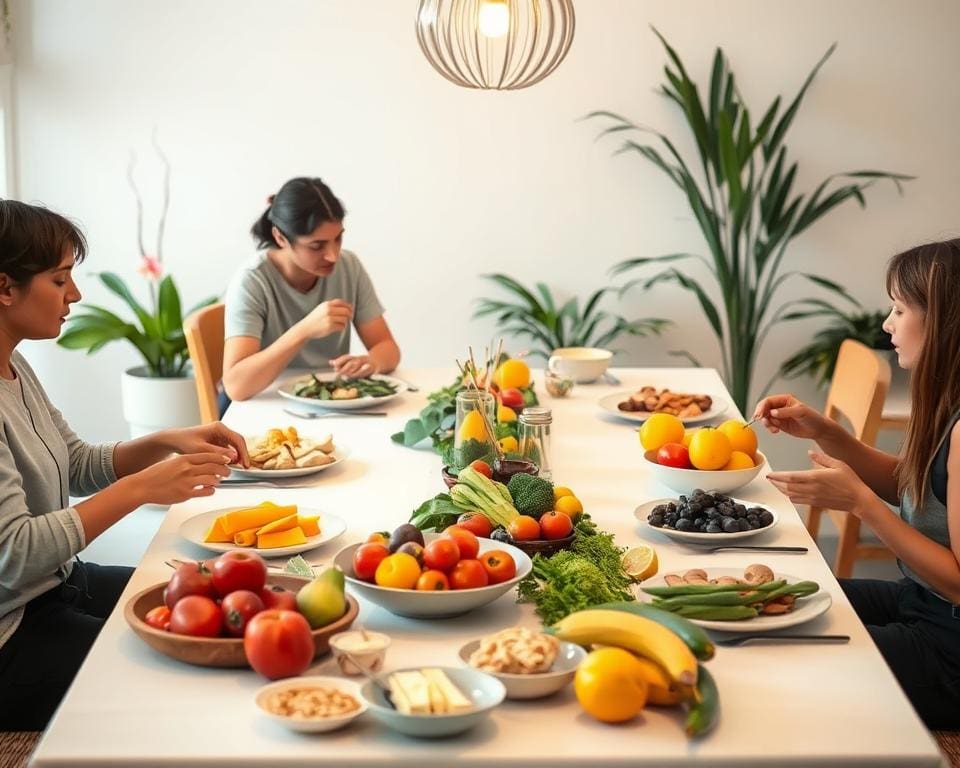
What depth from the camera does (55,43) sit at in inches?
170

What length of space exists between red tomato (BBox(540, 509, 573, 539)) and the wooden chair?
133 centimetres

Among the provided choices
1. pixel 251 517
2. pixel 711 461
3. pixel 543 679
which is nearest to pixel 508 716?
pixel 543 679

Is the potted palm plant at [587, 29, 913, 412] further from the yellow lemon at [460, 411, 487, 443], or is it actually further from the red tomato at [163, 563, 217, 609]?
the red tomato at [163, 563, 217, 609]

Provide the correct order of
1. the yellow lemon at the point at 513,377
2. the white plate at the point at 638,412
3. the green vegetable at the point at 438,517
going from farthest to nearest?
the yellow lemon at the point at 513,377 → the white plate at the point at 638,412 → the green vegetable at the point at 438,517

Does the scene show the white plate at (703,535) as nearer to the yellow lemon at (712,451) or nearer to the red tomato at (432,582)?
the yellow lemon at (712,451)

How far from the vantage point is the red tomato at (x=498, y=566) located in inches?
61.9

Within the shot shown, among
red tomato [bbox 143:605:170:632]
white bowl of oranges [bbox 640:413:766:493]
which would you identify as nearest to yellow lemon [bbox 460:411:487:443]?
white bowl of oranges [bbox 640:413:766:493]

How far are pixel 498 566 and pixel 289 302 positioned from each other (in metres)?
1.97

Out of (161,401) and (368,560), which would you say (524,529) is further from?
(161,401)

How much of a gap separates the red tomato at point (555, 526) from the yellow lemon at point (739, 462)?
1.61 ft

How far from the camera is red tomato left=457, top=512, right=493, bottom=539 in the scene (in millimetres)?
1759

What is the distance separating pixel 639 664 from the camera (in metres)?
1.34

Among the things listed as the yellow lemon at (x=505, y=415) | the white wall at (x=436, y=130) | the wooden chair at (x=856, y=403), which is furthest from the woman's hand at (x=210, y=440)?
the white wall at (x=436, y=130)

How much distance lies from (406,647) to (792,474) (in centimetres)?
70
